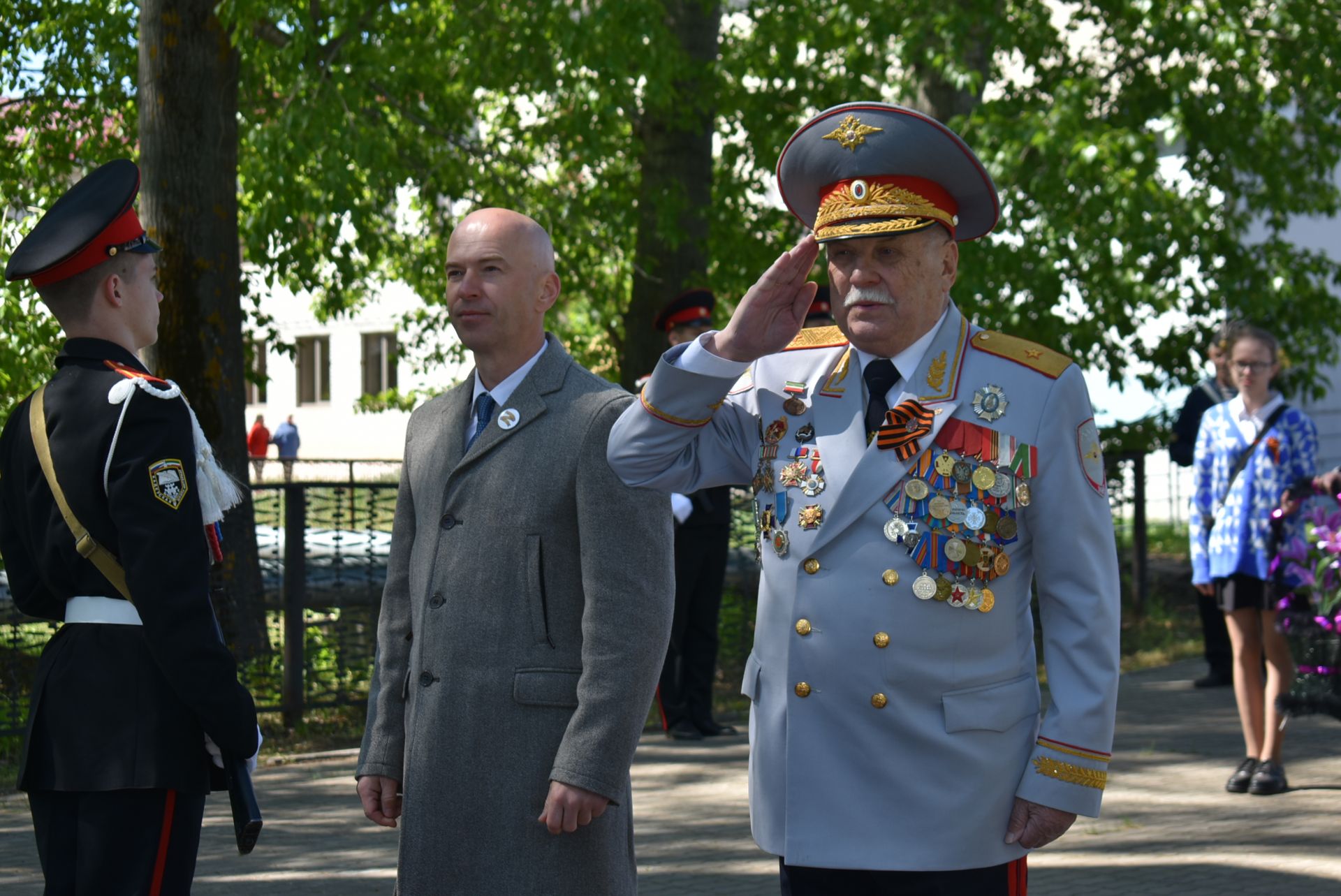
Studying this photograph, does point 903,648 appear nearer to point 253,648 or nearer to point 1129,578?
point 253,648

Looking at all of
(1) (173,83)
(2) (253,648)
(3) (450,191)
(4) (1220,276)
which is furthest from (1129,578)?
(1) (173,83)

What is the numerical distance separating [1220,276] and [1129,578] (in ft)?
9.93

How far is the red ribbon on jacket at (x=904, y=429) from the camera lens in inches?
125

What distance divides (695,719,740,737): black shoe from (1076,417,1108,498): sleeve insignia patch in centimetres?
666

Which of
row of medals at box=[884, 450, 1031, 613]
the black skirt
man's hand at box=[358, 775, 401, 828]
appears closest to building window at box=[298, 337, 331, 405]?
the black skirt

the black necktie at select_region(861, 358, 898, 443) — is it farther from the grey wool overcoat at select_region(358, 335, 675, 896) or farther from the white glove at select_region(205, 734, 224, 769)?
the white glove at select_region(205, 734, 224, 769)

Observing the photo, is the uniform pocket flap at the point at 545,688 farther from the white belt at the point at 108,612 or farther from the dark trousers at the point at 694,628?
the dark trousers at the point at 694,628

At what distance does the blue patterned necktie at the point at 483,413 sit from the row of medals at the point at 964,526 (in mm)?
1127

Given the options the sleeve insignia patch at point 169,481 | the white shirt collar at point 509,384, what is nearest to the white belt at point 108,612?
the sleeve insignia patch at point 169,481

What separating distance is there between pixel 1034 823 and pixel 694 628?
6.49 metres

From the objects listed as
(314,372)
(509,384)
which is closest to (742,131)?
(509,384)

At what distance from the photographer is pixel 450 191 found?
14203 mm

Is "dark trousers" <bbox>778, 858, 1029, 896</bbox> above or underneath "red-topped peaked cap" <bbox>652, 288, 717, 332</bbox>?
underneath

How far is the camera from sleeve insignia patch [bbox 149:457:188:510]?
343 centimetres
